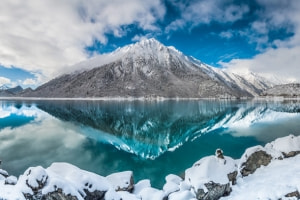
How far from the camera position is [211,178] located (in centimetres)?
1420

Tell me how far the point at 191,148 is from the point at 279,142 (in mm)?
12647

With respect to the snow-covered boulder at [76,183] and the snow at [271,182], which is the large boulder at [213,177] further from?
the snow-covered boulder at [76,183]

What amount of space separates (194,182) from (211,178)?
1057 millimetres

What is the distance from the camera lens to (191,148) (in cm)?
3241

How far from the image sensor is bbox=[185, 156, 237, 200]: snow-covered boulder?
1360cm

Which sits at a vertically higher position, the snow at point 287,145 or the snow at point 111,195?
the snow at point 287,145

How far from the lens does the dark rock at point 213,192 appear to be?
13461 millimetres

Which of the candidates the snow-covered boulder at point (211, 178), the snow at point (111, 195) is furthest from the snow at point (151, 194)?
the snow at point (111, 195)

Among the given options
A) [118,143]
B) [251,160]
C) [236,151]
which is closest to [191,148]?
[236,151]

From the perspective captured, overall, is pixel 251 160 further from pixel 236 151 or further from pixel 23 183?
pixel 23 183

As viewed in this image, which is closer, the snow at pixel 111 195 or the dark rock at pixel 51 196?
the dark rock at pixel 51 196

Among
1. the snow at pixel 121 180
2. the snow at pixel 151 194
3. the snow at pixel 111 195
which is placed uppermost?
the snow at pixel 111 195

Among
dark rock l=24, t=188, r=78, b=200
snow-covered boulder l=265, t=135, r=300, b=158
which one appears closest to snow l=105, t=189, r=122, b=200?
dark rock l=24, t=188, r=78, b=200

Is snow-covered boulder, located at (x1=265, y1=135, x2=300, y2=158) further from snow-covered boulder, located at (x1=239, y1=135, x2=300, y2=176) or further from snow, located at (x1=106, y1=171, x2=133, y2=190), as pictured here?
snow, located at (x1=106, y1=171, x2=133, y2=190)
